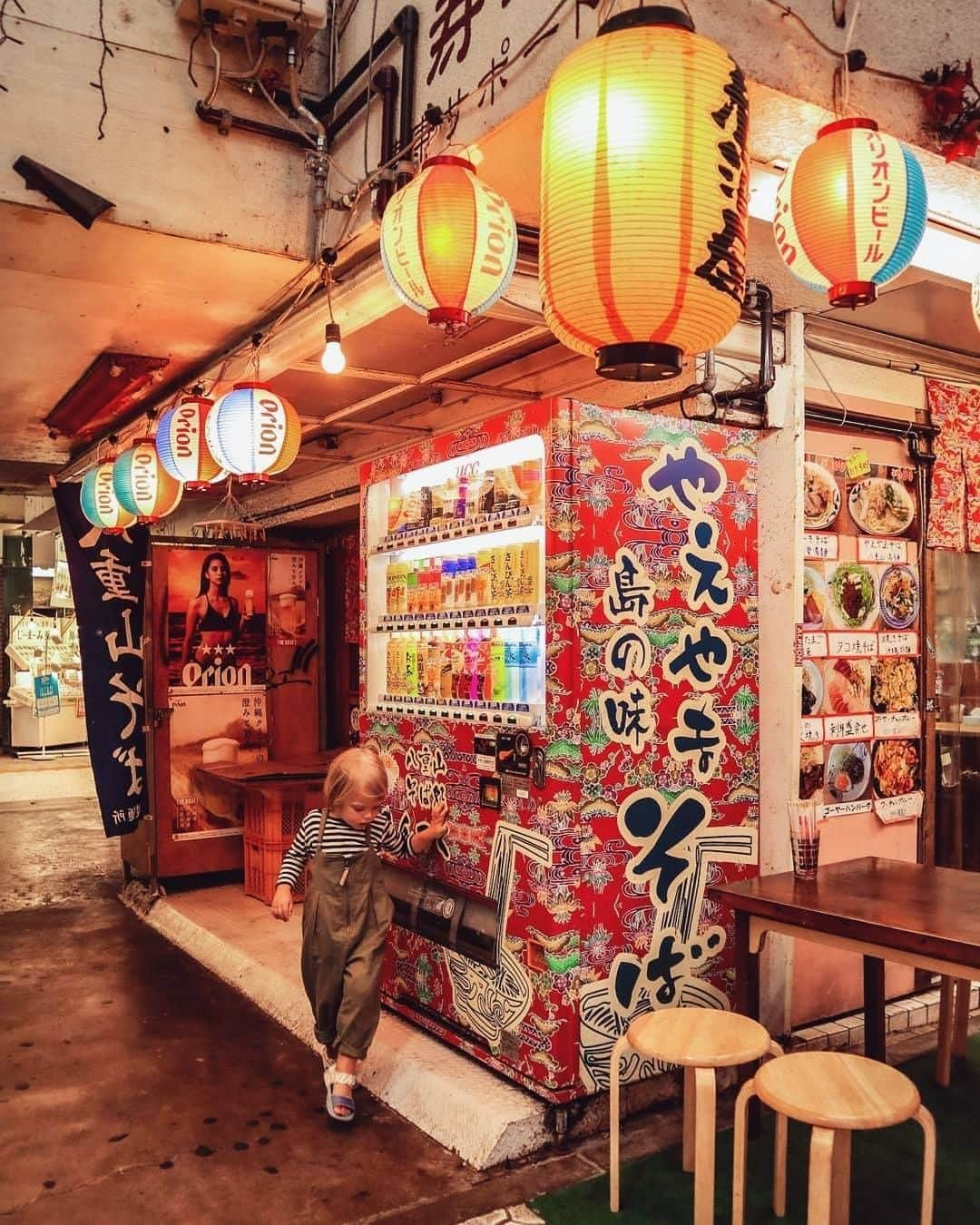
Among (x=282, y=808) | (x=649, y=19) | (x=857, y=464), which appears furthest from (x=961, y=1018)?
(x=282, y=808)

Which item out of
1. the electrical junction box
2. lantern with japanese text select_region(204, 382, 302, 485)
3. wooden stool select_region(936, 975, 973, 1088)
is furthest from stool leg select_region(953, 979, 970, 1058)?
the electrical junction box

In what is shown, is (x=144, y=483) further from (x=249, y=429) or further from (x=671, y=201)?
(x=671, y=201)

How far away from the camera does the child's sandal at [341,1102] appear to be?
463cm

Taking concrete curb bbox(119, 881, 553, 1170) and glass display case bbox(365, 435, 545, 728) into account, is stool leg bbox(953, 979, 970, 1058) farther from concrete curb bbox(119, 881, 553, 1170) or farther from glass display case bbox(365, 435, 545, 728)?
glass display case bbox(365, 435, 545, 728)

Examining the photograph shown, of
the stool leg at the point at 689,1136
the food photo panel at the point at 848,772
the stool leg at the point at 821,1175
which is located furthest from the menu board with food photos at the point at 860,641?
the stool leg at the point at 821,1175

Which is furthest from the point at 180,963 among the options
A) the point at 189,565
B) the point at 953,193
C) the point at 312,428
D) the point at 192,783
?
the point at 953,193

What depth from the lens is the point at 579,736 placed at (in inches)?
175

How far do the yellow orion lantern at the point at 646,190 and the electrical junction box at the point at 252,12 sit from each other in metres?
2.85

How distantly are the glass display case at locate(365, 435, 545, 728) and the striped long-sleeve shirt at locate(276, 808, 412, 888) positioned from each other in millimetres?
693

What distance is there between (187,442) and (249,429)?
873 mm

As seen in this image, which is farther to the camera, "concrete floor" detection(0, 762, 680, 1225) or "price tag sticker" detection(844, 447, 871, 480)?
"price tag sticker" detection(844, 447, 871, 480)

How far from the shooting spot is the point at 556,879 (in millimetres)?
4434

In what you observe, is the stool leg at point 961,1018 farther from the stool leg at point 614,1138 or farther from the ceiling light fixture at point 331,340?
the ceiling light fixture at point 331,340

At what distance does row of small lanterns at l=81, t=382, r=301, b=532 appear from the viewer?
5.41 metres
